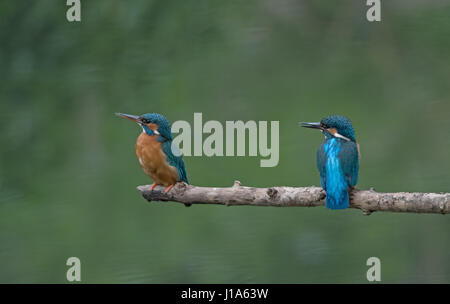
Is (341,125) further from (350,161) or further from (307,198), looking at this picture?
(307,198)

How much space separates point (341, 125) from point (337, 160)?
0.63 feet

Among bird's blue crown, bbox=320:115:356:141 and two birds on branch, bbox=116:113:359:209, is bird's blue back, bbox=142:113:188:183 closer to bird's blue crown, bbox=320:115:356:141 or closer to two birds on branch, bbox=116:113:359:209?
two birds on branch, bbox=116:113:359:209

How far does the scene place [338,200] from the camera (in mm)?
3855

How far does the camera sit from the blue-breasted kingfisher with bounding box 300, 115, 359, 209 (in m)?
3.88

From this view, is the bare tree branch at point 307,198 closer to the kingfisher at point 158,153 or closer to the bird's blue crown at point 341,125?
the kingfisher at point 158,153

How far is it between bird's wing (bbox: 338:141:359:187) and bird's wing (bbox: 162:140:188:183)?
0.95 metres

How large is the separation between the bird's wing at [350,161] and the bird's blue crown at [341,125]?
49 millimetres

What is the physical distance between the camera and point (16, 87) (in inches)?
242

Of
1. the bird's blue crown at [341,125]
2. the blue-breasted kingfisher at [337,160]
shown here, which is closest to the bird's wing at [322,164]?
the blue-breasted kingfisher at [337,160]

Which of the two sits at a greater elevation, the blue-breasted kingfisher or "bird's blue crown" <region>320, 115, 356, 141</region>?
"bird's blue crown" <region>320, 115, 356, 141</region>

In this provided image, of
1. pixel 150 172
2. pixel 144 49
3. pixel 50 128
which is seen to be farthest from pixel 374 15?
pixel 50 128

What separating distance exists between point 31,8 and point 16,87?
2.17 feet

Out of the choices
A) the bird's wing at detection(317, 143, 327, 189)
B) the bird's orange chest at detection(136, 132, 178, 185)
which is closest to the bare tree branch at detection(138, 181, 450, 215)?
the bird's wing at detection(317, 143, 327, 189)

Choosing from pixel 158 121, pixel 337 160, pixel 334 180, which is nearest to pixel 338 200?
pixel 334 180
